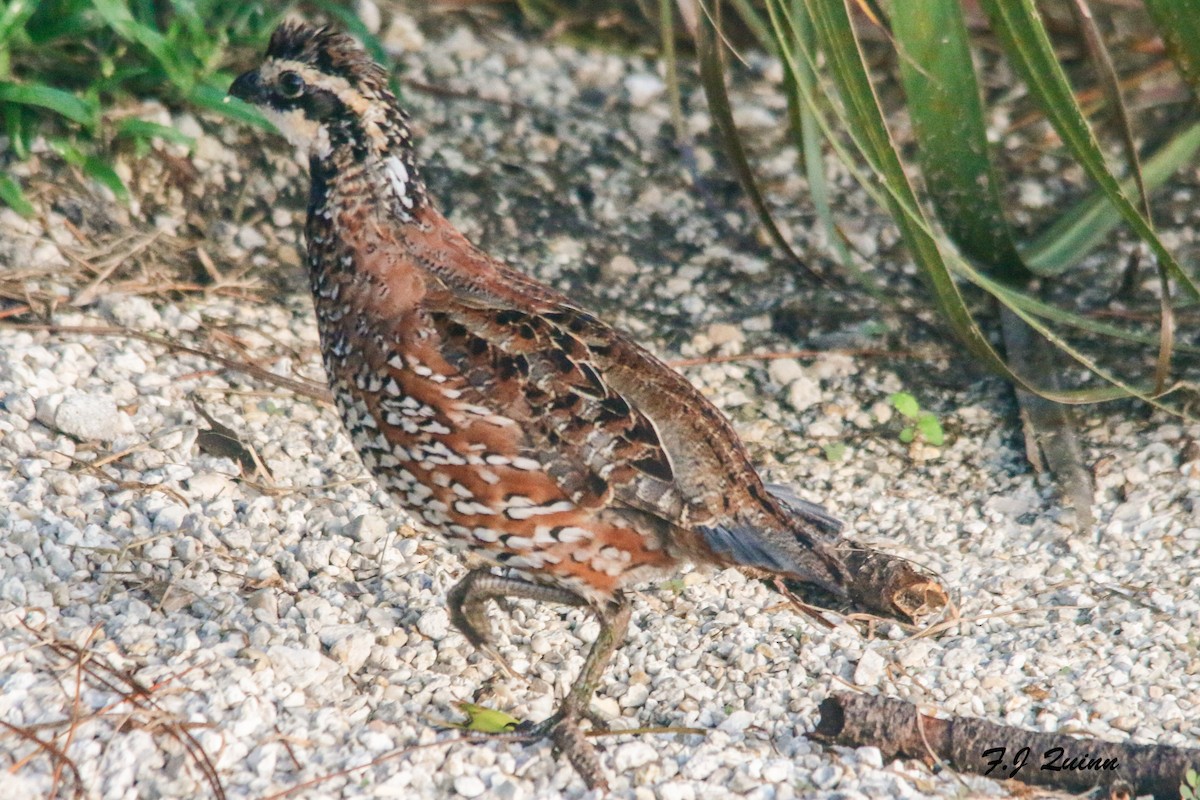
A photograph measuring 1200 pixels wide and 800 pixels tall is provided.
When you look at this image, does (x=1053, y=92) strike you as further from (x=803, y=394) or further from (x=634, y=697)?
(x=634, y=697)

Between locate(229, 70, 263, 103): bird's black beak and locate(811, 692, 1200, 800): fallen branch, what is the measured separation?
2.41 metres

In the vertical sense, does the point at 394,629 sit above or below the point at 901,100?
below

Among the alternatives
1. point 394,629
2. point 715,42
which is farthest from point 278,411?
point 715,42

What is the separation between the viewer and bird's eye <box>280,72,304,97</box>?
4.27 metres

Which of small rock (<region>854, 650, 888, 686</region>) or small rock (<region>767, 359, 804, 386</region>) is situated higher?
small rock (<region>767, 359, 804, 386</region>)

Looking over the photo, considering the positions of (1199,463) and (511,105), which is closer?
(1199,463)

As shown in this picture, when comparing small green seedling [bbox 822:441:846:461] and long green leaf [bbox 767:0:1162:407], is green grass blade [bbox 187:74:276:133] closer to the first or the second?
long green leaf [bbox 767:0:1162:407]

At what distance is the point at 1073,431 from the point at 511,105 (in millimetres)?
2908

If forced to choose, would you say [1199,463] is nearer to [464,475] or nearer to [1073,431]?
[1073,431]

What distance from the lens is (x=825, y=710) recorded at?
151 inches

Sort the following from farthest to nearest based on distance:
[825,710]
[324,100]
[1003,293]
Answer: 1. [1003,293]
2. [324,100]
3. [825,710]

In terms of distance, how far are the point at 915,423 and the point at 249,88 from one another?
2.61 meters

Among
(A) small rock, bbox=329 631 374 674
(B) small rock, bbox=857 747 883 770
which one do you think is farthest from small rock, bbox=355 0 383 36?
(B) small rock, bbox=857 747 883 770

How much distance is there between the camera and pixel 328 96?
423 centimetres
